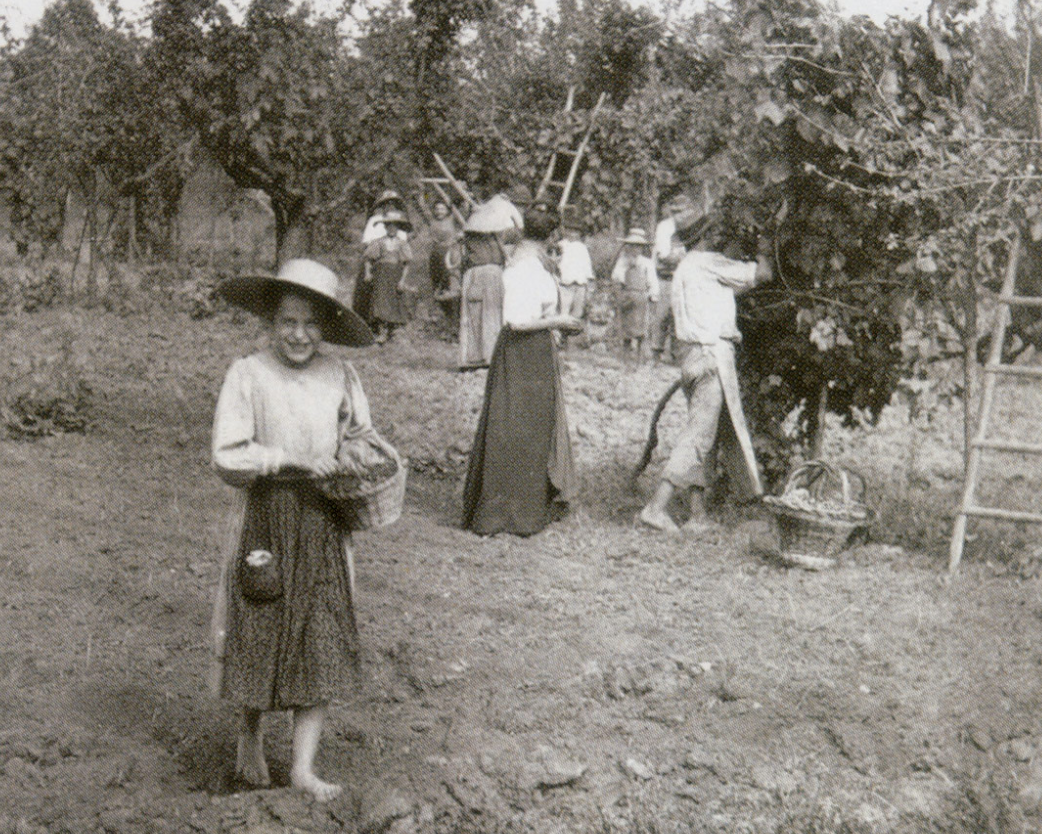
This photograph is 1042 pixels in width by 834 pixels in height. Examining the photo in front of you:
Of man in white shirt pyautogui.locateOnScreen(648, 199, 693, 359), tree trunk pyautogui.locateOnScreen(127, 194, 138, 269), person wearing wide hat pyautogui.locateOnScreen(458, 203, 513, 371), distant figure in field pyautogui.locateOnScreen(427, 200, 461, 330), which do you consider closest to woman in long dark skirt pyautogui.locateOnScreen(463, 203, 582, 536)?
person wearing wide hat pyautogui.locateOnScreen(458, 203, 513, 371)

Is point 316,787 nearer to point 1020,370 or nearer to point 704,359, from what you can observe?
point 704,359

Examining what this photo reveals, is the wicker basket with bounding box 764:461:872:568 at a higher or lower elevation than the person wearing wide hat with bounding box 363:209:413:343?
lower

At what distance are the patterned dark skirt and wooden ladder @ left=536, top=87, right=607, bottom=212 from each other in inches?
485

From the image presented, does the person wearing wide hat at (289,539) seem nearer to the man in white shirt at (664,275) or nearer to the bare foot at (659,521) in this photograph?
the bare foot at (659,521)

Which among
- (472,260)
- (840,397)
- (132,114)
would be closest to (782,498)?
(840,397)

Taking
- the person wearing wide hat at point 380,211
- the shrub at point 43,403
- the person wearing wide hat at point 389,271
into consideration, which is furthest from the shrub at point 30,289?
the shrub at point 43,403

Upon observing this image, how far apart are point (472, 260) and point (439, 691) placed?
8939mm

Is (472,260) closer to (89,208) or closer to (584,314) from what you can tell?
(584,314)

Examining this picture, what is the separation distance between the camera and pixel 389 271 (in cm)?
1471

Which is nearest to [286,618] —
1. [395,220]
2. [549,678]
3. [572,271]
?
[549,678]

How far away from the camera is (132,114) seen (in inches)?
735

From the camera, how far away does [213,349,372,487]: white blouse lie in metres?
3.64

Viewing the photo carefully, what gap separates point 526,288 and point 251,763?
378 centimetres

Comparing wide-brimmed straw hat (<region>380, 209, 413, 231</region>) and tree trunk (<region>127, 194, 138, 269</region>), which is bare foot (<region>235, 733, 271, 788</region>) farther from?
tree trunk (<region>127, 194, 138, 269</region>)
